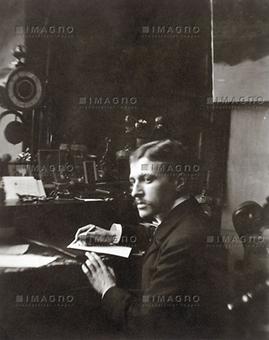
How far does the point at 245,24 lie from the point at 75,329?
0.86 m

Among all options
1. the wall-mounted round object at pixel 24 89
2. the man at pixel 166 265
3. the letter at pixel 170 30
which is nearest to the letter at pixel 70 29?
the wall-mounted round object at pixel 24 89

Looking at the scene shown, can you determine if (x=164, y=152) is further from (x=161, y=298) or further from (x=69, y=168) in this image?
(x=161, y=298)

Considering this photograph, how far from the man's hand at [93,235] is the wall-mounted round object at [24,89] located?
327 mm

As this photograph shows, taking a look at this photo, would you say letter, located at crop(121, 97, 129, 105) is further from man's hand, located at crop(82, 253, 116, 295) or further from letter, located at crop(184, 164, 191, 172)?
man's hand, located at crop(82, 253, 116, 295)

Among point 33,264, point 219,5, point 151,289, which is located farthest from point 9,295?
point 219,5

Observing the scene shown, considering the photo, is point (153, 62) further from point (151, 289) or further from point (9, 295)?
point (9, 295)

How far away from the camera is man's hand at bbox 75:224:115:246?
1051mm

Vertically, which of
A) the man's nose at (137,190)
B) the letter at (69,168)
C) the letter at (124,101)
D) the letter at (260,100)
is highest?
the letter at (260,100)

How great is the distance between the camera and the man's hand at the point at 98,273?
3.38ft

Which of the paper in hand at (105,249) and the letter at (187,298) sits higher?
the paper in hand at (105,249)

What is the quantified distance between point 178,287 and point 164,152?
0.33m

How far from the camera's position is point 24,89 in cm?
106

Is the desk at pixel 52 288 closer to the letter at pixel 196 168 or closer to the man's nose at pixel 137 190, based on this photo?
the man's nose at pixel 137 190

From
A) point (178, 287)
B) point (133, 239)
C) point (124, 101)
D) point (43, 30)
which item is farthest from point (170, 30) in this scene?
point (178, 287)
